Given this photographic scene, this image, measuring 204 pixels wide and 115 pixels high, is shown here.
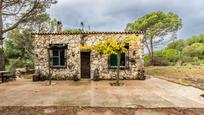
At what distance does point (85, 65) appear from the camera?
15734 mm

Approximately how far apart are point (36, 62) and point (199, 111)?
11494 millimetres

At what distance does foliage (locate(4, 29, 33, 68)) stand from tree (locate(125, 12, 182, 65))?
13.8 metres

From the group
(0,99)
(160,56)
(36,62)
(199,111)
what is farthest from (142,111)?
(160,56)

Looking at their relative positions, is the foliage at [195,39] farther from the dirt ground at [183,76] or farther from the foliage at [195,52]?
the dirt ground at [183,76]

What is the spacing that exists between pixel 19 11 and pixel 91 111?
41.2 ft

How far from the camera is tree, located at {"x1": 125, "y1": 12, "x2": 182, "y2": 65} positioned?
27672 mm

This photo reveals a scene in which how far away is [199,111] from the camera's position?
7.34 meters

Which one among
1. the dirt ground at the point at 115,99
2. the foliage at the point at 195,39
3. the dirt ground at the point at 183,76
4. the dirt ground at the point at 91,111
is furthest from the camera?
the foliage at the point at 195,39

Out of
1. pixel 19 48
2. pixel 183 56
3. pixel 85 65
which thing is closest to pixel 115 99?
pixel 85 65

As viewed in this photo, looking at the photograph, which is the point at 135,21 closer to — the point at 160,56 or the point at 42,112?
the point at 160,56

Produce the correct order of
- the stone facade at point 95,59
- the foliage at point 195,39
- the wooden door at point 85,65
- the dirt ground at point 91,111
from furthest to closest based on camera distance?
the foliage at point 195,39, the wooden door at point 85,65, the stone facade at point 95,59, the dirt ground at point 91,111

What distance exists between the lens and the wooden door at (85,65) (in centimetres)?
1566

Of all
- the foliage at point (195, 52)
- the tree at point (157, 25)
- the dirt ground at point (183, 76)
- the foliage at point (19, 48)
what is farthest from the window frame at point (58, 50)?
the foliage at point (195, 52)

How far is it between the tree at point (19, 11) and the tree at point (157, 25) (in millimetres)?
14252
